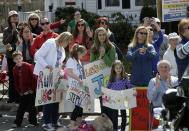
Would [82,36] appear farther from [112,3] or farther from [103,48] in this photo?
[112,3]

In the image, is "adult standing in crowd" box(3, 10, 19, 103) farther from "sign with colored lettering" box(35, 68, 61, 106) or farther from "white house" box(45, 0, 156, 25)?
"white house" box(45, 0, 156, 25)

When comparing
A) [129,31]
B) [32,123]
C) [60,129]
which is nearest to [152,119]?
[60,129]

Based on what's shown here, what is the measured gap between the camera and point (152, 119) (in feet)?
26.7

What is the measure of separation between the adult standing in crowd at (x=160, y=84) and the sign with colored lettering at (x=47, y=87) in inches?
87.4

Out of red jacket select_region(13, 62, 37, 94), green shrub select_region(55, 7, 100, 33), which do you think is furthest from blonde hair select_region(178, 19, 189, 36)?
green shrub select_region(55, 7, 100, 33)

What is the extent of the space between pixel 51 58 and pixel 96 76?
37.5 inches

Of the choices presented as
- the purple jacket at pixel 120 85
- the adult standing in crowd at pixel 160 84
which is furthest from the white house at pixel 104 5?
the adult standing in crowd at pixel 160 84

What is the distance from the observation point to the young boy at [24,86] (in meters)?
9.10

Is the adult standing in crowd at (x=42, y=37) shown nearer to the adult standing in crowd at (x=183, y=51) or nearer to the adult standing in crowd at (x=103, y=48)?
the adult standing in crowd at (x=103, y=48)

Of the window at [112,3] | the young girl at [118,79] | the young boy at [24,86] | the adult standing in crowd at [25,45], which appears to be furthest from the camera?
the window at [112,3]

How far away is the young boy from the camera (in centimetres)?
910

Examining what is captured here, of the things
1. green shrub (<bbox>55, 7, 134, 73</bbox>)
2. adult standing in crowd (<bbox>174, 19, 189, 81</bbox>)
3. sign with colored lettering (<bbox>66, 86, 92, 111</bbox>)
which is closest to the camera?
adult standing in crowd (<bbox>174, 19, 189, 81</bbox>)

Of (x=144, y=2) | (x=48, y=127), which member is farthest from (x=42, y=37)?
(x=144, y=2)

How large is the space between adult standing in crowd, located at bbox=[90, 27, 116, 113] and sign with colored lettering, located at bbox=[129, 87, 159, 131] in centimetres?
84
